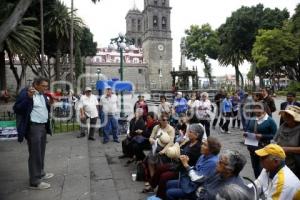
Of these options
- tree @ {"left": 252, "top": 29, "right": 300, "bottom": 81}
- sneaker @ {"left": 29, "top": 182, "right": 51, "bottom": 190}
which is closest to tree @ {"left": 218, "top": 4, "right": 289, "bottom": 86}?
tree @ {"left": 252, "top": 29, "right": 300, "bottom": 81}

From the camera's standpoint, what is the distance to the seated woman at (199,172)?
426 centimetres

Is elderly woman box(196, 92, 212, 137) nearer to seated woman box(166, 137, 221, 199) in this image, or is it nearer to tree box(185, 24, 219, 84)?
seated woman box(166, 137, 221, 199)

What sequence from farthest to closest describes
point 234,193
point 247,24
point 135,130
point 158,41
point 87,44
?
point 158,41 → point 87,44 → point 247,24 → point 135,130 → point 234,193

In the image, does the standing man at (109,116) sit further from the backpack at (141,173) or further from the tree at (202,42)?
the tree at (202,42)

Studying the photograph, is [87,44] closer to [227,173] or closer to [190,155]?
[190,155]

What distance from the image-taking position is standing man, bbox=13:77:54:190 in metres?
5.77

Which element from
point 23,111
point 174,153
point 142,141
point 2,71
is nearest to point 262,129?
point 174,153

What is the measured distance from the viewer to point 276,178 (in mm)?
3316

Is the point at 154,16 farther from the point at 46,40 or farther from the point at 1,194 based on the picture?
the point at 1,194

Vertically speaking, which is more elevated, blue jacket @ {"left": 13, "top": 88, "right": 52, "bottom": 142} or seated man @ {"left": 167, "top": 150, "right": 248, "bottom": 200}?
blue jacket @ {"left": 13, "top": 88, "right": 52, "bottom": 142}

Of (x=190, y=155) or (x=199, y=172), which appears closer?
(x=199, y=172)

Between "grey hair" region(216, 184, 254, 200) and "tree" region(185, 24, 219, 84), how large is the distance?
56.5 meters

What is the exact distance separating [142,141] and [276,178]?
14.7 ft

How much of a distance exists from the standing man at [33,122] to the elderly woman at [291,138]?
12.6 feet
